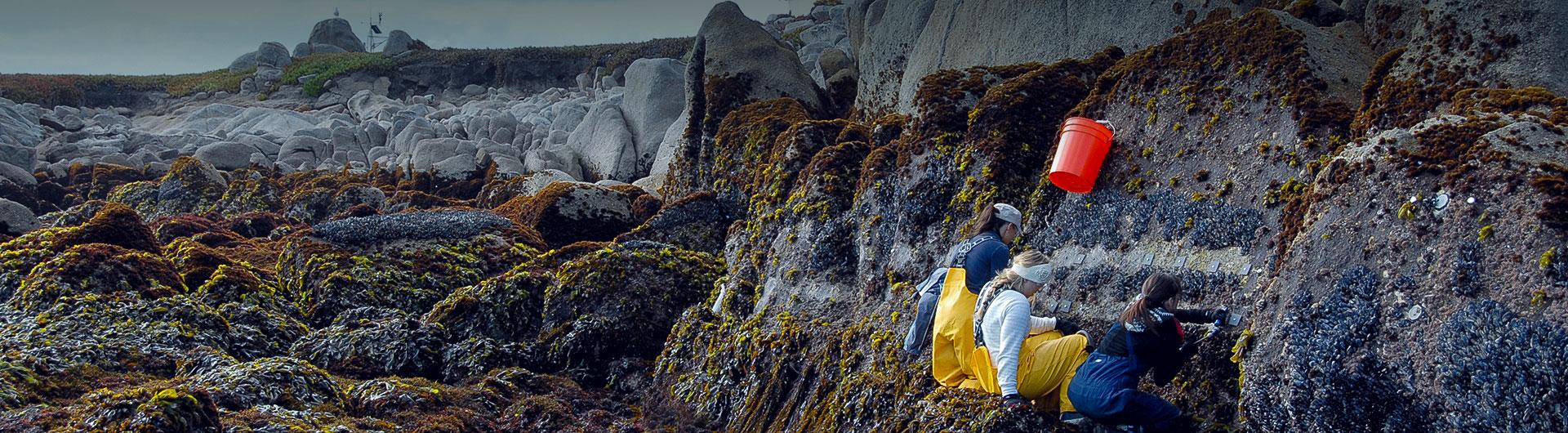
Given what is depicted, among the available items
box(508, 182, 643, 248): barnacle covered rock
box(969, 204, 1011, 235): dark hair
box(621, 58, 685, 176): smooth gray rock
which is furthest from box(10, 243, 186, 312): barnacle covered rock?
box(621, 58, 685, 176): smooth gray rock

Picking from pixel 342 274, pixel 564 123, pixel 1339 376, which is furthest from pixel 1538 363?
pixel 564 123

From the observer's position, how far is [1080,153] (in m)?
9.52

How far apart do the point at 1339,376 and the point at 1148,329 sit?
1106 millimetres

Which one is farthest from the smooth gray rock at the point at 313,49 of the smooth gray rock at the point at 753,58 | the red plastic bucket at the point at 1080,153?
the red plastic bucket at the point at 1080,153

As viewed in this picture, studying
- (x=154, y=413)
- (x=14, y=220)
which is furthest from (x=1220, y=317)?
(x=14, y=220)

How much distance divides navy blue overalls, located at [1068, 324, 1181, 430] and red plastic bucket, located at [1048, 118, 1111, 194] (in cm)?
239

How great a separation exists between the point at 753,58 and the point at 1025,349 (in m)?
13.8

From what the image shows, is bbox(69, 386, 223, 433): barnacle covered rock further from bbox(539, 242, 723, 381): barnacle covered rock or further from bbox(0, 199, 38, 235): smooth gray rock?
bbox(0, 199, 38, 235): smooth gray rock

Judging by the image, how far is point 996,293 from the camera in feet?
25.9

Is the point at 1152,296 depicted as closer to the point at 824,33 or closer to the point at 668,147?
the point at 668,147

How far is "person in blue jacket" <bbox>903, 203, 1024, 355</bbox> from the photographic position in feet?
27.2

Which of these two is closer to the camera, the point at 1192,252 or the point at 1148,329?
the point at 1148,329

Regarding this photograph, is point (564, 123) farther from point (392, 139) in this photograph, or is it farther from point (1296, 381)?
point (1296, 381)

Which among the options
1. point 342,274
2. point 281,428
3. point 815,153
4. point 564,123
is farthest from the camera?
point 564,123
